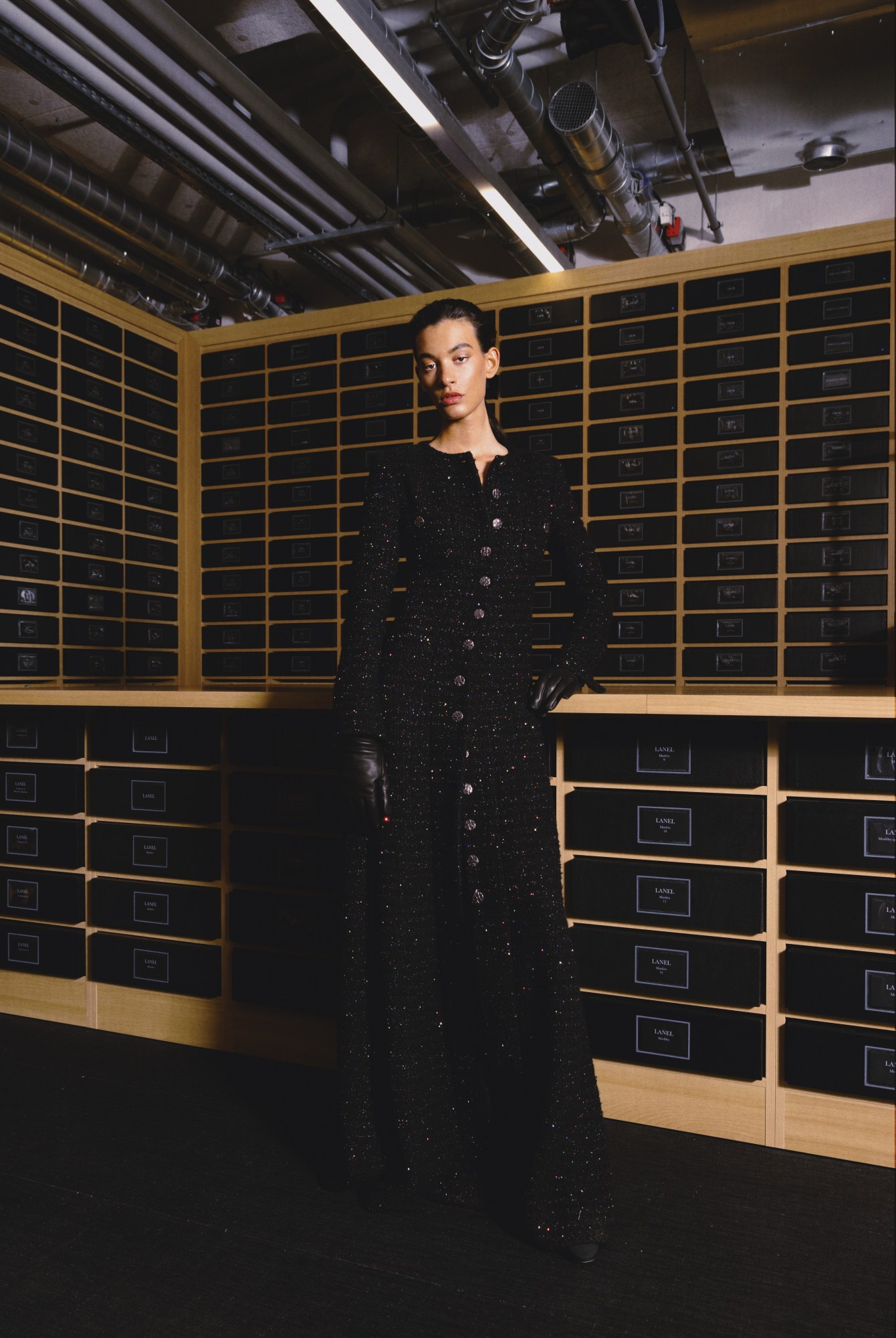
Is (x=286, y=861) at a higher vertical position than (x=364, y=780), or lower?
lower

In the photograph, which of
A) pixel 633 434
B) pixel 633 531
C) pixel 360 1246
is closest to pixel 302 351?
pixel 633 434

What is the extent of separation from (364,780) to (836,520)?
2234 millimetres

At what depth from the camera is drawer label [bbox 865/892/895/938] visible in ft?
5.46

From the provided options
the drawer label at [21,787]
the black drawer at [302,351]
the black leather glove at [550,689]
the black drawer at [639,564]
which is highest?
the black drawer at [302,351]

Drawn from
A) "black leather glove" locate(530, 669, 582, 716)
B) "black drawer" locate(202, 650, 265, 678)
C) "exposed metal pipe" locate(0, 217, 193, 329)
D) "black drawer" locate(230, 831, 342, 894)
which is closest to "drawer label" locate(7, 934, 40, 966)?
"black drawer" locate(230, 831, 342, 894)

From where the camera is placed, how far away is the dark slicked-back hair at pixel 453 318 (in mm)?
1490

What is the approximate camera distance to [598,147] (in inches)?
134

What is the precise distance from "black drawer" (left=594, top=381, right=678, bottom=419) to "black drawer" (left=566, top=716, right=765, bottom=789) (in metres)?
1.71

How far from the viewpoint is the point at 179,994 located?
7.64 ft

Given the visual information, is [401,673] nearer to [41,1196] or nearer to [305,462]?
[41,1196]

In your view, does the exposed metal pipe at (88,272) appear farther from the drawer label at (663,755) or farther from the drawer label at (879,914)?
the drawer label at (879,914)

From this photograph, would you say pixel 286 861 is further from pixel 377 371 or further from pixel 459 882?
pixel 377 371

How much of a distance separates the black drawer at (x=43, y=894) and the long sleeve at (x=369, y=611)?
4.33ft

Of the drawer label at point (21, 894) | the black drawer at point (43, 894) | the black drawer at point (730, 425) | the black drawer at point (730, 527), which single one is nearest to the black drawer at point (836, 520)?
the black drawer at point (730, 527)
